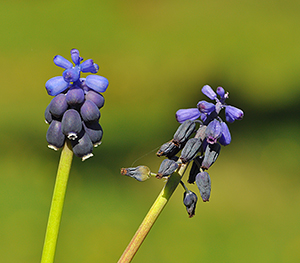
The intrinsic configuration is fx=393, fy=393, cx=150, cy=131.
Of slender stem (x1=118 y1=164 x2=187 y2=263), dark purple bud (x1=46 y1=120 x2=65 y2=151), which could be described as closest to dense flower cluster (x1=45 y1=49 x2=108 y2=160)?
dark purple bud (x1=46 y1=120 x2=65 y2=151)

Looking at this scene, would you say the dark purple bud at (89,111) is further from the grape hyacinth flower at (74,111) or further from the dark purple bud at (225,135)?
the dark purple bud at (225,135)

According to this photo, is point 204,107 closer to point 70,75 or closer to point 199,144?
point 199,144

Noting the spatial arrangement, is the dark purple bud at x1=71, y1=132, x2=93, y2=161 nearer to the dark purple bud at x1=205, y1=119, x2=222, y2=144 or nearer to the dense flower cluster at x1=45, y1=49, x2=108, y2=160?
the dense flower cluster at x1=45, y1=49, x2=108, y2=160

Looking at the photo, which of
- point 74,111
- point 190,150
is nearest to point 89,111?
point 74,111

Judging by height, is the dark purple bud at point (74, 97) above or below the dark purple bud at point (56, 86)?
below

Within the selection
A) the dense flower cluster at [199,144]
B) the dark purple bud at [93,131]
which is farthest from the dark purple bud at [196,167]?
the dark purple bud at [93,131]
